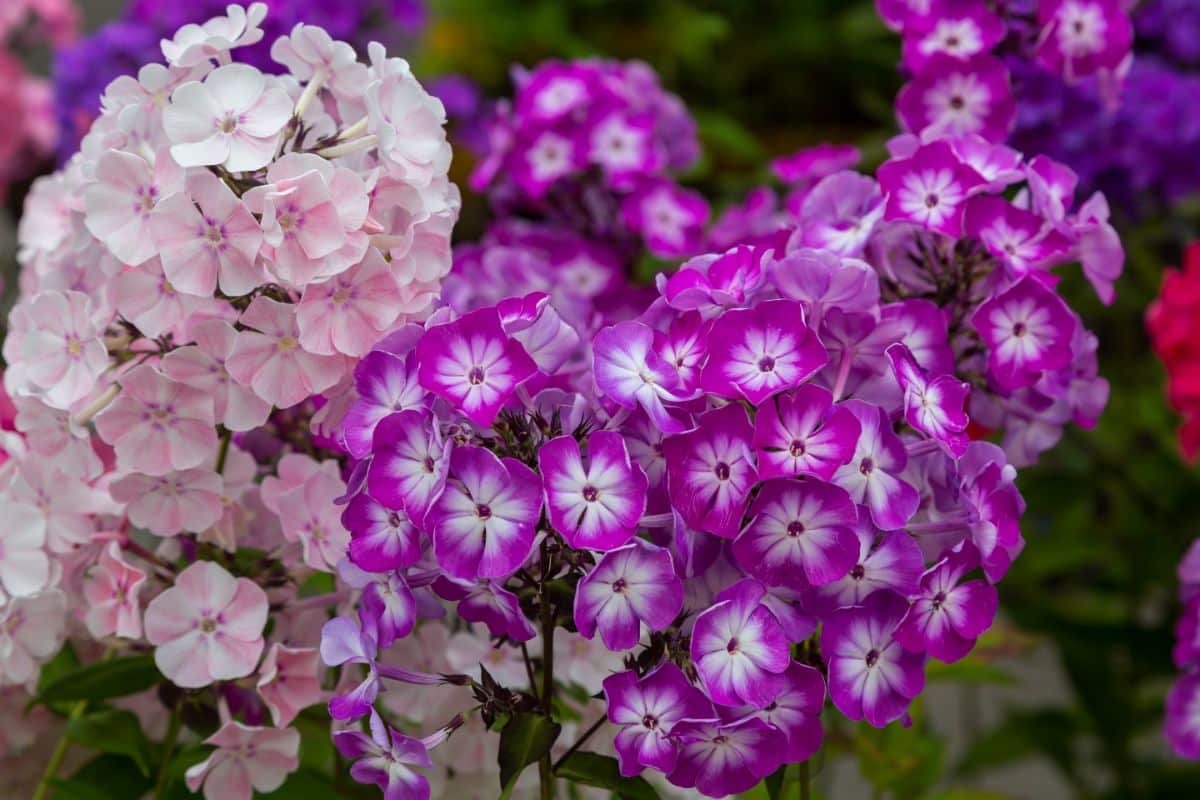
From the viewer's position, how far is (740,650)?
16.2 inches

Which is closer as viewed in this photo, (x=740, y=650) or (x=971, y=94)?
(x=740, y=650)

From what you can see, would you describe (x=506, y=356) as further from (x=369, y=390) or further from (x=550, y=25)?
(x=550, y=25)

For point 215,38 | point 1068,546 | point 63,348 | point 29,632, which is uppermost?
point 215,38

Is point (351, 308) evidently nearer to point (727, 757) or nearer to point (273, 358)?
point (273, 358)

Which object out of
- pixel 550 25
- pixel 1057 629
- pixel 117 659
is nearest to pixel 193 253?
pixel 117 659

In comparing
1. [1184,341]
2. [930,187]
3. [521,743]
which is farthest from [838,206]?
[1184,341]

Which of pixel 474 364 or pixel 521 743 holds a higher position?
pixel 474 364

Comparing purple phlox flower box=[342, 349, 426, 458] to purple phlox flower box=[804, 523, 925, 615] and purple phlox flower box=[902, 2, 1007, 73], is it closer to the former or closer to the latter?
purple phlox flower box=[804, 523, 925, 615]

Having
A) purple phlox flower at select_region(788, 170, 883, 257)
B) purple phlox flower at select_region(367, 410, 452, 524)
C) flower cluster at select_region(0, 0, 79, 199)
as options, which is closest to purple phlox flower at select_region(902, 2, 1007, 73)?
purple phlox flower at select_region(788, 170, 883, 257)

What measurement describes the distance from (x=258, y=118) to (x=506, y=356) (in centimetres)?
13

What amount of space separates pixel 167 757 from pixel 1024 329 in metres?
0.40

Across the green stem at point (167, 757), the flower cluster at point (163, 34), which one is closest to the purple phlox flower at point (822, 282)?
the green stem at point (167, 757)

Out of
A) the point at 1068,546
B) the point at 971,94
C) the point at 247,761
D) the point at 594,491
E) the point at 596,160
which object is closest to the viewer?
the point at 594,491

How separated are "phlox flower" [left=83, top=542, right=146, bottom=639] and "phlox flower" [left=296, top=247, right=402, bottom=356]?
0.13m
